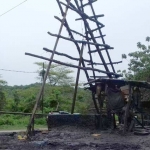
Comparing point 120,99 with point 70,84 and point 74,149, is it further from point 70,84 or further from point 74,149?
point 70,84

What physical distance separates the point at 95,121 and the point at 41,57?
10.1 feet

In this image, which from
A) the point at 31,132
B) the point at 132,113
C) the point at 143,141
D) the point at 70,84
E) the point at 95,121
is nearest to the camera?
the point at 143,141

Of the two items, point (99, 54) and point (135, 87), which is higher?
point (99, 54)

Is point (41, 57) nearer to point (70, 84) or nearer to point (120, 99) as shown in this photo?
point (120, 99)

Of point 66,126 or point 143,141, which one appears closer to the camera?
point 143,141

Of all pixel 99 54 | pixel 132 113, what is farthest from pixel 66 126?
pixel 99 54

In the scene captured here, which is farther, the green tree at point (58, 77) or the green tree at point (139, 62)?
the green tree at point (58, 77)

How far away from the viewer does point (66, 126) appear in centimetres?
1020

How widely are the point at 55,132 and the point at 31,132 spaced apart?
84cm

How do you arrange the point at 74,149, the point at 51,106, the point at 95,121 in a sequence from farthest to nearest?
the point at 51,106 → the point at 95,121 → the point at 74,149

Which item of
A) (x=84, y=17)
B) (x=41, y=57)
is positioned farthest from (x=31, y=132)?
(x=84, y=17)

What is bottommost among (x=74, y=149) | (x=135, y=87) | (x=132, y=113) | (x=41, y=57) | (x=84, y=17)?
(x=74, y=149)

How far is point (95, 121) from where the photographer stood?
10.9 metres

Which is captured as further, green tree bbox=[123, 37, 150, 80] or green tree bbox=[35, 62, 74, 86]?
green tree bbox=[35, 62, 74, 86]
